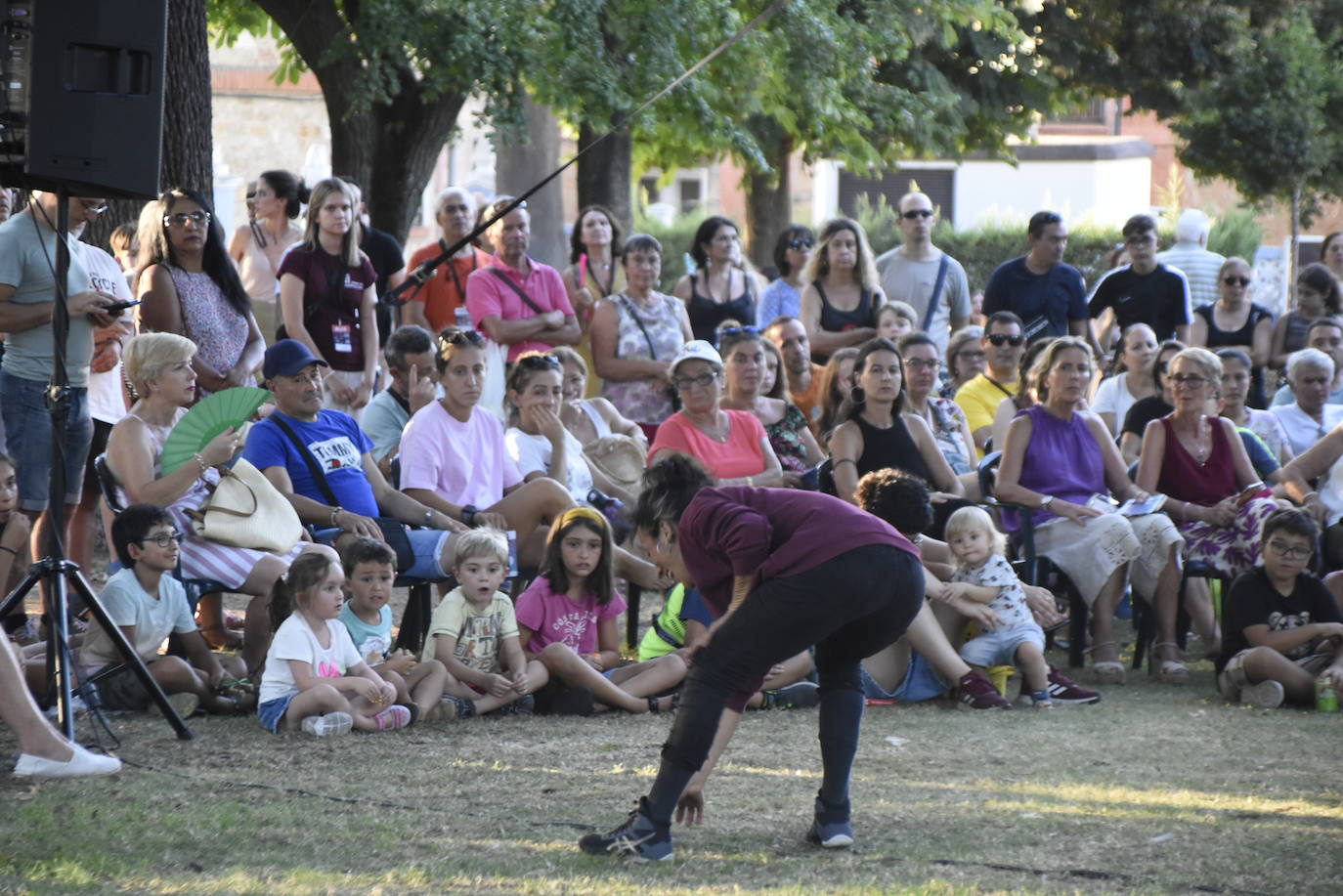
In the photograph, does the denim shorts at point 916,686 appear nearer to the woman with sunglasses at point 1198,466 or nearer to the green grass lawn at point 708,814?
the green grass lawn at point 708,814

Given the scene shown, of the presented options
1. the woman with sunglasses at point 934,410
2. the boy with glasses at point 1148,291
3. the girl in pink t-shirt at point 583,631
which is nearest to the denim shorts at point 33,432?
the girl in pink t-shirt at point 583,631

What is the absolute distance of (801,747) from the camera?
6.27 meters

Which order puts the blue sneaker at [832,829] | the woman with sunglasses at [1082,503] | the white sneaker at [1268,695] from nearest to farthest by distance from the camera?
the blue sneaker at [832,829] → the white sneaker at [1268,695] → the woman with sunglasses at [1082,503]

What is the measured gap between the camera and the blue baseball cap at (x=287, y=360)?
7316 mm

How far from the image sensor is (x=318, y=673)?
20.6ft

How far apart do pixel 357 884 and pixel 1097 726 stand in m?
3.40

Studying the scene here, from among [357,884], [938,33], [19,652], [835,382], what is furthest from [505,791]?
[938,33]

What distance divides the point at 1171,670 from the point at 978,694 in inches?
47.3

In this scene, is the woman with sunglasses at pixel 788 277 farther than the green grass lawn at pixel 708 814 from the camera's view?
Yes

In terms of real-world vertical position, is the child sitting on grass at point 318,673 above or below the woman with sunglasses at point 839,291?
below

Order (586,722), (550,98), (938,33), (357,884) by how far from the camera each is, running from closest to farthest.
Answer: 1. (357,884)
2. (586,722)
3. (550,98)
4. (938,33)

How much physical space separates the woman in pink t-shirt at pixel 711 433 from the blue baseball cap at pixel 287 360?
5.58 feet

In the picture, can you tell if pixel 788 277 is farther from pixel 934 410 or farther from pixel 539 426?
pixel 539 426

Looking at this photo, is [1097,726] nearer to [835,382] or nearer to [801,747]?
[801,747]
